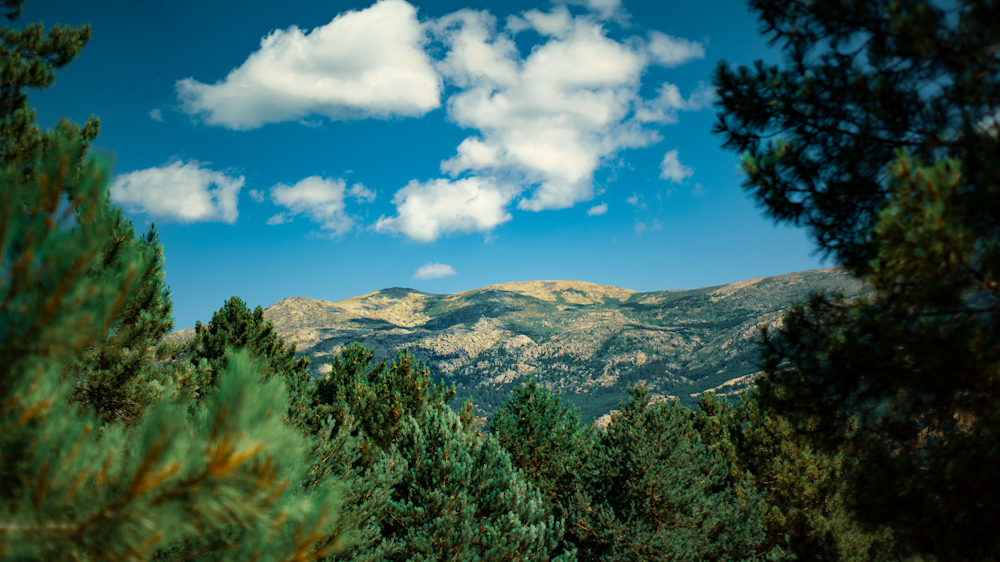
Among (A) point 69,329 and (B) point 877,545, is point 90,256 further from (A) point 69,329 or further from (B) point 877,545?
(B) point 877,545

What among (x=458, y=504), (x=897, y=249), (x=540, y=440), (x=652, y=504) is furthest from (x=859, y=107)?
(x=540, y=440)

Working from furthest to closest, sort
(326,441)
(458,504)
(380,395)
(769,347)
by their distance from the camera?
(380,395) < (326,441) < (458,504) < (769,347)

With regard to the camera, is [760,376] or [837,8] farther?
[760,376]

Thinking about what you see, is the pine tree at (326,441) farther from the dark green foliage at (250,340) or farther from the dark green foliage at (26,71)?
the dark green foliage at (26,71)

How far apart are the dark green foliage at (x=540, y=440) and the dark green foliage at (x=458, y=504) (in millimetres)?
10768

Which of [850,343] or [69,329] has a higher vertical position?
[69,329]

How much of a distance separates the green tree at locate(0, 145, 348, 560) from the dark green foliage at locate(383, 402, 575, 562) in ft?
30.7

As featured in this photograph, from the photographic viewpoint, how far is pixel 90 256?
7.50 ft

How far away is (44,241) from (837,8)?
6.40 meters

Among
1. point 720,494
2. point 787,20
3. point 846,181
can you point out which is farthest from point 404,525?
point 720,494

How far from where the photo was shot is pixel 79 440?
7.39 feet

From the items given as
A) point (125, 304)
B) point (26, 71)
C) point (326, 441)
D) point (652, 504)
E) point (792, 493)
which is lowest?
point (792, 493)

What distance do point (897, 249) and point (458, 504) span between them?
1017 centimetres

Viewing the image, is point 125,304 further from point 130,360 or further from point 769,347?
point 769,347
